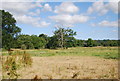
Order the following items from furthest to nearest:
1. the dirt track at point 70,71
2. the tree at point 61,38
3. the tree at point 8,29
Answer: the tree at point 61,38, the tree at point 8,29, the dirt track at point 70,71

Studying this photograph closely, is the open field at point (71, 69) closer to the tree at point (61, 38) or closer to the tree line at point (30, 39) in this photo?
the tree line at point (30, 39)

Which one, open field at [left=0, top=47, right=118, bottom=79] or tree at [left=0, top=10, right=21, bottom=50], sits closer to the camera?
open field at [left=0, top=47, right=118, bottom=79]

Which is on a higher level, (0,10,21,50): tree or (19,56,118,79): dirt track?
(0,10,21,50): tree

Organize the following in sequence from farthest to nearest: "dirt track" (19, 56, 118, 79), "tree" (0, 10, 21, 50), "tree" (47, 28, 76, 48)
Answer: "tree" (47, 28, 76, 48), "tree" (0, 10, 21, 50), "dirt track" (19, 56, 118, 79)

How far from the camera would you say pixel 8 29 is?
Result: 85.7ft

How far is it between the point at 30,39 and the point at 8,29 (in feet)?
62.8

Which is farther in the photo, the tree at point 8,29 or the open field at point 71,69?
the tree at point 8,29

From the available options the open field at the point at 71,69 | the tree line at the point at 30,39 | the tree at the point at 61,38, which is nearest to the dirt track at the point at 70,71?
the open field at the point at 71,69

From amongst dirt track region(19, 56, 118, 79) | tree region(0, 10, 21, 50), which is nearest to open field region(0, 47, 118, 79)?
dirt track region(19, 56, 118, 79)

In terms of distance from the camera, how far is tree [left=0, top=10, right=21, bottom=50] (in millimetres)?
25234

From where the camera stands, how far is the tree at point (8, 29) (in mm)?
25234

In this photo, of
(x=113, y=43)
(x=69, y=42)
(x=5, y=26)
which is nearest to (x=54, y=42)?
(x=69, y=42)

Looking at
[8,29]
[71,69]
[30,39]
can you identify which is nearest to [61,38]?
[30,39]

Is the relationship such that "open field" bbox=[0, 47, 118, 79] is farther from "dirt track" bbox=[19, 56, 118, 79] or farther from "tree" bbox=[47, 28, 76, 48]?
"tree" bbox=[47, 28, 76, 48]
